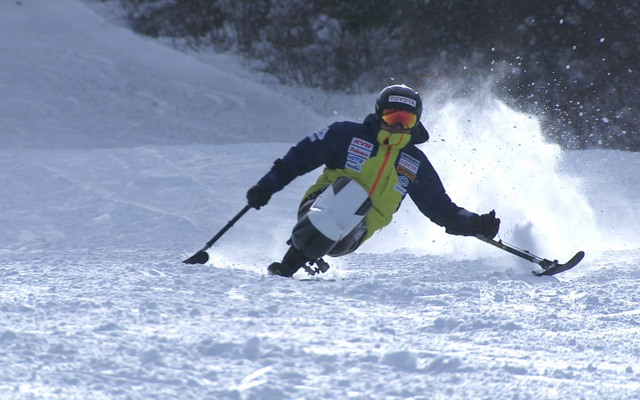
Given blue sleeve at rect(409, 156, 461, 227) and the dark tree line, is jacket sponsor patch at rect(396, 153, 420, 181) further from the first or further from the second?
the dark tree line

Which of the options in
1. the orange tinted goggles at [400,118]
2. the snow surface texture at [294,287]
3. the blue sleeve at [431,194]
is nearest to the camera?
the snow surface texture at [294,287]

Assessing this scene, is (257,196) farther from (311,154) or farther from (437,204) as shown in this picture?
(437,204)

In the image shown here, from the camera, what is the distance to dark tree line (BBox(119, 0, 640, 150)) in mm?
15898

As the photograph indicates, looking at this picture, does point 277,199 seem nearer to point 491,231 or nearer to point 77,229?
point 77,229

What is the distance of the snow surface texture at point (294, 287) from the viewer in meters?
2.30

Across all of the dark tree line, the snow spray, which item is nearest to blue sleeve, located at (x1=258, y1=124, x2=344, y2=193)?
the snow spray

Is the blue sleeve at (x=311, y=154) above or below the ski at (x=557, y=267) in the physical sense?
above

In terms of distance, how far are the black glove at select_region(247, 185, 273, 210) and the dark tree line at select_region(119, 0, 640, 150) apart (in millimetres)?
11497

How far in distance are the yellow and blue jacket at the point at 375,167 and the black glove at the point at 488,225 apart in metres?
0.08

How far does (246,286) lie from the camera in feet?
10.9

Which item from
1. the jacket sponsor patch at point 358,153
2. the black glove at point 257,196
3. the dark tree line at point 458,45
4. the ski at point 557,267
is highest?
the dark tree line at point 458,45

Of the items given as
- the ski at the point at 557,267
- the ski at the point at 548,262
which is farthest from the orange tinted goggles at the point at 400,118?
the ski at the point at 557,267

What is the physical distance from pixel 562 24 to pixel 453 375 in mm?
15484

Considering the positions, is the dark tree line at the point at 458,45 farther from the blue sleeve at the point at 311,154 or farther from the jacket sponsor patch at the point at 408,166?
the blue sleeve at the point at 311,154
